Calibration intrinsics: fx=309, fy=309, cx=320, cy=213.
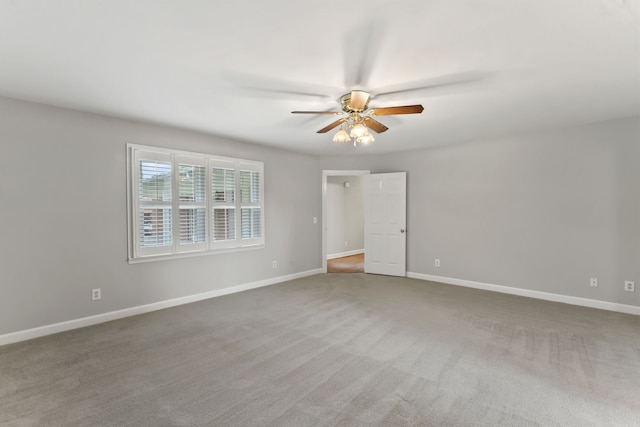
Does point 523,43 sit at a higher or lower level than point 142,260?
higher

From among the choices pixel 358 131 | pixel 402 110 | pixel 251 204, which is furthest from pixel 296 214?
pixel 402 110

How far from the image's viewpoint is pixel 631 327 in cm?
343

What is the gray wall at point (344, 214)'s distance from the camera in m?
8.48

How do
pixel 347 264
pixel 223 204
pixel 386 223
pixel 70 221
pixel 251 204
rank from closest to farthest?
pixel 70 221
pixel 223 204
pixel 251 204
pixel 386 223
pixel 347 264

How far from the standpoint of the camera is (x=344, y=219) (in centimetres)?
884

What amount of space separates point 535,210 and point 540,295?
49.4 inches

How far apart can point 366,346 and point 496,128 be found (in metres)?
3.48

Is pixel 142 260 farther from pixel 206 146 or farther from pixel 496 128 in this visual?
pixel 496 128

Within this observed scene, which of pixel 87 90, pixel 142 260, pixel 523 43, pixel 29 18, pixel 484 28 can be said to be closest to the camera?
pixel 29 18

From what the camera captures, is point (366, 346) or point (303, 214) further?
point (303, 214)

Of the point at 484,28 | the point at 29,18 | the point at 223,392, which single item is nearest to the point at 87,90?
the point at 29,18

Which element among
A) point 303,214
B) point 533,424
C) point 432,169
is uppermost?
point 432,169

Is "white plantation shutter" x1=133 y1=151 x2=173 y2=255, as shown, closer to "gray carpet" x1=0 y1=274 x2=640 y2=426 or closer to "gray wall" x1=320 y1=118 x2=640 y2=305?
"gray carpet" x1=0 y1=274 x2=640 y2=426

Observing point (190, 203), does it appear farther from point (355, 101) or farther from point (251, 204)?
point (355, 101)
